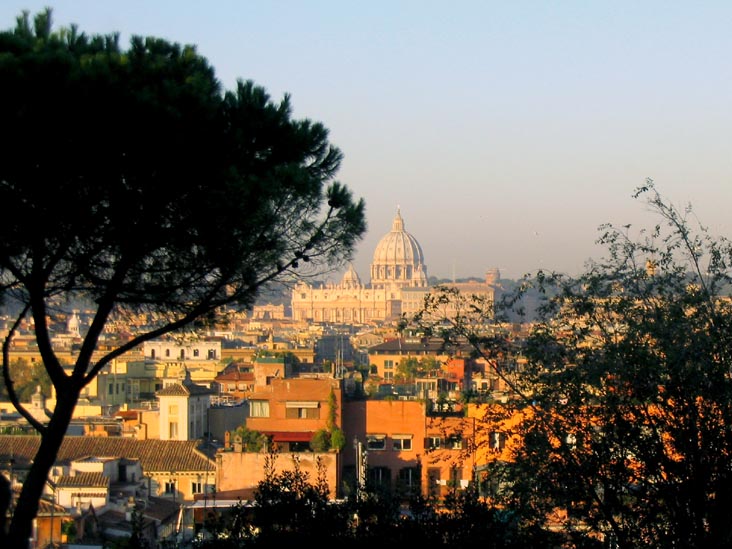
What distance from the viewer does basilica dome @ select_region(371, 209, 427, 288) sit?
543 ft

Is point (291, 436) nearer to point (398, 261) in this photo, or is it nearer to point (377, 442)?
point (377, 442)

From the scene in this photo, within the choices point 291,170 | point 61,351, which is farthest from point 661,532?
point 61,351

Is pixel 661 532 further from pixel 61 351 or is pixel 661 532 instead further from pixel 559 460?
pixel 61 351

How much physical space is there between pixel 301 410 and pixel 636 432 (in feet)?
53.4

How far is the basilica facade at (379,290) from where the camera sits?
15562 centimetres

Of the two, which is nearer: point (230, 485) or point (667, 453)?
point (667, 453)

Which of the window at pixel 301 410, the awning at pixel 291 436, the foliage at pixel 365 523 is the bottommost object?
the foliage at pixel 365 523

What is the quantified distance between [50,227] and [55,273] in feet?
1.04

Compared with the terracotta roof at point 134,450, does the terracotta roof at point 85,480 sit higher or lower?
lower

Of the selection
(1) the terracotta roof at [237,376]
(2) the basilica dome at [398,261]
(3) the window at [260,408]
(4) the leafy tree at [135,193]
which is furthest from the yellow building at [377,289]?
(4) the leafy tree at [135,193]

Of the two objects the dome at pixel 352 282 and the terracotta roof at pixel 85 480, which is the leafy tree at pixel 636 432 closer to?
the terracotta roof at pixel 85 480

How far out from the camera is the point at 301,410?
2256 centimetres

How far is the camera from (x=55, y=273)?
22.8ft

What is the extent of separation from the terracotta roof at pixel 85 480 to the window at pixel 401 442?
481 cm
